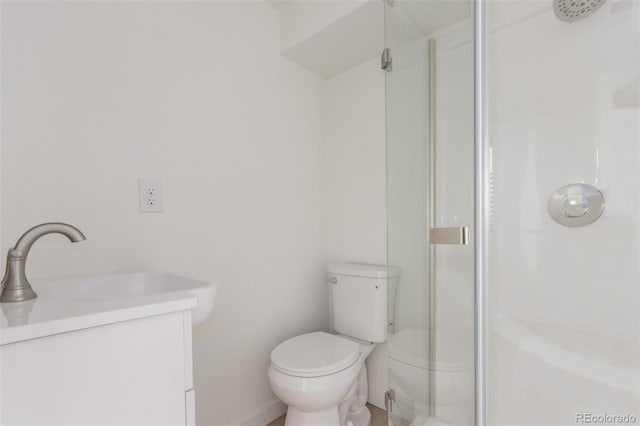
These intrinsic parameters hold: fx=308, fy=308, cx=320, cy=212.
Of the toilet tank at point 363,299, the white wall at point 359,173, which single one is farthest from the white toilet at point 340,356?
the white wall at point 359,173

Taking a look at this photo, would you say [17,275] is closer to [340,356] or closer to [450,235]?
[340,356]

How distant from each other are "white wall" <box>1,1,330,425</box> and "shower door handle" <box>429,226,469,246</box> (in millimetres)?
765

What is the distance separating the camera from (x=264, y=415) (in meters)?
1.52

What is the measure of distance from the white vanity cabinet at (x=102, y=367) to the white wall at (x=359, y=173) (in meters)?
1.19

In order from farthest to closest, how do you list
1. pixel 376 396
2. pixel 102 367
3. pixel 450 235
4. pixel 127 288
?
pixel 376 396
pixel 450 235
pixel 127 288
pixel 102 367

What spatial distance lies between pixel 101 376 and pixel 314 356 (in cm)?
89

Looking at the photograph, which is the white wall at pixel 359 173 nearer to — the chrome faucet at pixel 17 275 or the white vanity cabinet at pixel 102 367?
the white vanity cabinet at pixel 102 367
